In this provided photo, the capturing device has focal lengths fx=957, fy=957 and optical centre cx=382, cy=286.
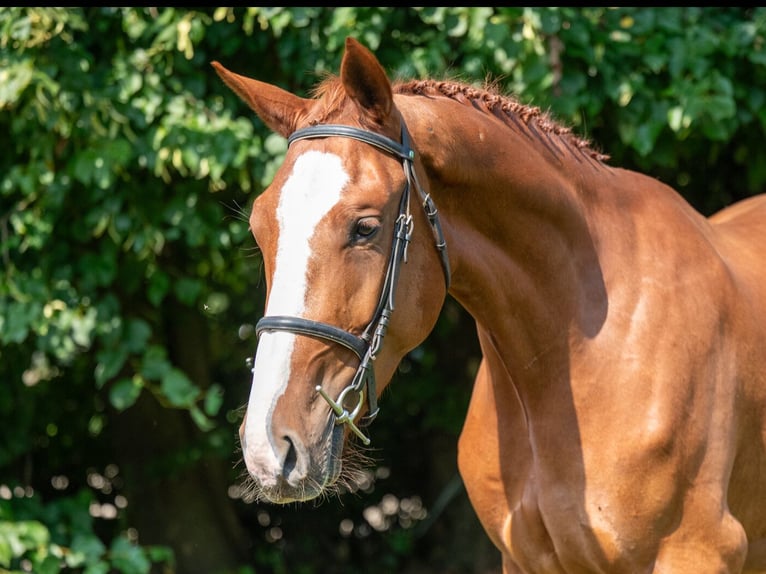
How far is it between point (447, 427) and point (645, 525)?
3251mm

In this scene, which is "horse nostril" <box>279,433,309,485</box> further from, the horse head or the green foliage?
the green foliage

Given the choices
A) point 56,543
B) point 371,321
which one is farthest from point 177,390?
point 371,321

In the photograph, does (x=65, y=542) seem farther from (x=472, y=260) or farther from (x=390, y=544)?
(x=472, y=260)

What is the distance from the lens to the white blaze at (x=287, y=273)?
5.91 ft

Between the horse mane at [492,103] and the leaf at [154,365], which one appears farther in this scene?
the leaf at [154,365]

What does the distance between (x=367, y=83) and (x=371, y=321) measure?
1.65 feet

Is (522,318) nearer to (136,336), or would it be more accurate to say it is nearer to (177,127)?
(177,127)

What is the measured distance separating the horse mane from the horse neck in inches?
1.5

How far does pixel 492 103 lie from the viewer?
2.38 m

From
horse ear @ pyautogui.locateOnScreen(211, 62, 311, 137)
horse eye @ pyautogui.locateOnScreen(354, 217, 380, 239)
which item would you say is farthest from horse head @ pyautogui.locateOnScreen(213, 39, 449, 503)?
horse ear @ pyautogui.locateOnScreen(211, 62, 311, 137)

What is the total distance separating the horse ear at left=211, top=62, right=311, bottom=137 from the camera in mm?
2232

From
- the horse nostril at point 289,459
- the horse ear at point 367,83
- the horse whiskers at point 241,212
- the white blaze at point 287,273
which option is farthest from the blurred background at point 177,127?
the horse nostril at point 289,459

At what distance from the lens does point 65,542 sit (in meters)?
4.27

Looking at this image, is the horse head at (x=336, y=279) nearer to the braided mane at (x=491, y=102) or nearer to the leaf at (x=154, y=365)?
the braided mane at (x=491, y=102)
